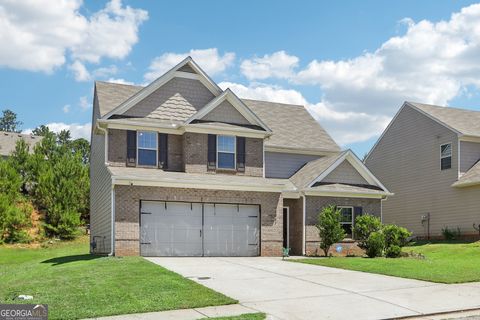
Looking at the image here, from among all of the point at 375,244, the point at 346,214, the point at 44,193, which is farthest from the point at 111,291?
the point at 44,193

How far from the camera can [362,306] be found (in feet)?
37.6

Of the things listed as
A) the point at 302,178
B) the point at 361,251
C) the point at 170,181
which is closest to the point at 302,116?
the point at 302,178

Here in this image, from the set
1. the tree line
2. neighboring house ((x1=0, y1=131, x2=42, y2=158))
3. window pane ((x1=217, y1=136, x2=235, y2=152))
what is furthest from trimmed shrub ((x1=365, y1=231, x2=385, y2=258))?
neighboring house ((x1=0, y1=131, x2=42, y2=158))

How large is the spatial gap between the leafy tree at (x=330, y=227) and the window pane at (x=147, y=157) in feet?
25.7

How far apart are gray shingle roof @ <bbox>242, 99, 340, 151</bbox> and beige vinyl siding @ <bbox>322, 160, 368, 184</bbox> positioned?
3.38 m

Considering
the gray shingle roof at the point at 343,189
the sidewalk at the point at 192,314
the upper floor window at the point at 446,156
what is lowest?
the sidewalk at the point at 192,314

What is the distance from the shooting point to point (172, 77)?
2536 centimetres

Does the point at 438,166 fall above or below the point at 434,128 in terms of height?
below

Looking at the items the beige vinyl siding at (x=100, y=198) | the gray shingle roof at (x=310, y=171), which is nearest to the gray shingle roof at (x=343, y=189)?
the gray shingle roof at (x=310, y=171)

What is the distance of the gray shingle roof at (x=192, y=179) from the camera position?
21547 mm

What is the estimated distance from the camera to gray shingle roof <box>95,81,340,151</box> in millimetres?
27250

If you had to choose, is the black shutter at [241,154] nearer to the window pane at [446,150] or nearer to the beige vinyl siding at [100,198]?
the beige vinyl siding at [100,198]

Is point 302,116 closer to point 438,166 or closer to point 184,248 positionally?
point 438,166

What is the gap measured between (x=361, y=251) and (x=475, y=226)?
8.14m
